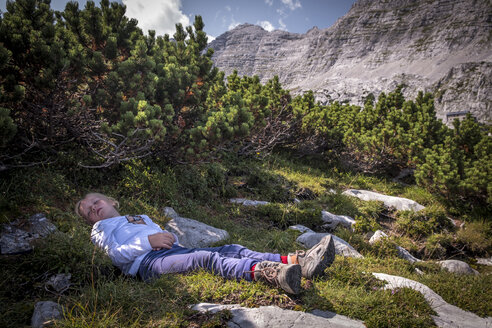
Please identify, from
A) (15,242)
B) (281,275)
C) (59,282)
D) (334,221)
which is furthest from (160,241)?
(334,221)

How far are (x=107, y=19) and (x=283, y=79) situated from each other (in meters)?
123

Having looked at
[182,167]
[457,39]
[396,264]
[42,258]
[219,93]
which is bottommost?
[396,264]

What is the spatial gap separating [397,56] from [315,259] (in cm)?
11036

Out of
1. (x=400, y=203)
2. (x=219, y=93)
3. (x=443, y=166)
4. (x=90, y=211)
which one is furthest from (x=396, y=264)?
(x=219, y=93)

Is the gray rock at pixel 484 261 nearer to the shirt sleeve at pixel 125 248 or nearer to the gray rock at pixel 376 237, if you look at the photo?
the gray rock at pixel 376 237

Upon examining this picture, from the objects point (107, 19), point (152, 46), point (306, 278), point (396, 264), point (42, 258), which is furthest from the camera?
point (152, 46)

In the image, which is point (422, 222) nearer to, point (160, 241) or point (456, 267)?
point (456, 267)

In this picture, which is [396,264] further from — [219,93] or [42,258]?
[219,93]

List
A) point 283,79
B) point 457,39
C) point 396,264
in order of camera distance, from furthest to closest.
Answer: point 283,79 < point 457,39 < point 396,264

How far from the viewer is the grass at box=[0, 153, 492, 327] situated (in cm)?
212

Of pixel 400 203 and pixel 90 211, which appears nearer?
pixel 90 211

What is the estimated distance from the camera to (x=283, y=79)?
118 m

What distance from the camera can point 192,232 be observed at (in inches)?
179

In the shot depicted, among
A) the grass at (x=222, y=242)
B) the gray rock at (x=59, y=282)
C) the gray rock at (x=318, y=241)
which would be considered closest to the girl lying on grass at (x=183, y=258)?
the grass at (x=222, y=242)
